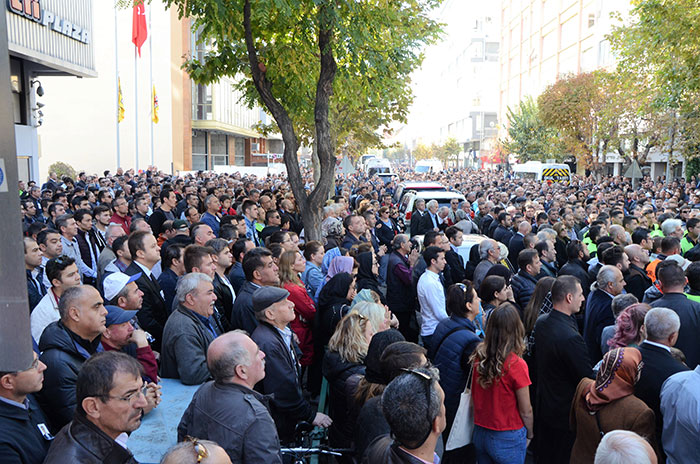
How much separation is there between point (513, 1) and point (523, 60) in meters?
10.7

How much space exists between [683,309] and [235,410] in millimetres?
4288

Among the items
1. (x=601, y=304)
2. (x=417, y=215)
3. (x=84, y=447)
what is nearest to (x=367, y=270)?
(x=601, y=304)

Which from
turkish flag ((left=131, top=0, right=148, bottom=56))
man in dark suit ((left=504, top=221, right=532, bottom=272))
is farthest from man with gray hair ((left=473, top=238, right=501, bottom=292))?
turkish flag ((left=131, top=0, right=148, bottom=56))

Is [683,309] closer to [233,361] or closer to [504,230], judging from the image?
[233,361]

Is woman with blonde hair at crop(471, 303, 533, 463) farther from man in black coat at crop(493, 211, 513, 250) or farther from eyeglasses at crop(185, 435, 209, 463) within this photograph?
man in black coat at crop(493, 211, 513, 250)

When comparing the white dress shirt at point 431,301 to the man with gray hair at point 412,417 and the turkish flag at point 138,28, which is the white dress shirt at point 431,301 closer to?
the man with gray hair at point 412,417

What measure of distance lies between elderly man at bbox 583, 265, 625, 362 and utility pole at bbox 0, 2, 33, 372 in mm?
5735

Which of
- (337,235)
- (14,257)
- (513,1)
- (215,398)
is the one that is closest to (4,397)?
(215,398)

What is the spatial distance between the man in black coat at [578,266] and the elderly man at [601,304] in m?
1.42

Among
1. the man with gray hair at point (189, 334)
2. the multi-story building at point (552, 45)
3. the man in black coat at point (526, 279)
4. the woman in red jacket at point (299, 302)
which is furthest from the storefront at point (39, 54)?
the multi-story building at point (552, 45)

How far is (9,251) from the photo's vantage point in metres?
1.87

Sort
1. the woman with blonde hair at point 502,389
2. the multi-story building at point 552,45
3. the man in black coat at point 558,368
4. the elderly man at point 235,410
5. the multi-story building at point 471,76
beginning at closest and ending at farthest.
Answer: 1. the elderly man at point 235,410
2. the woman with blonde hair at point 502,389
3. the man in black coat at point 558,368
4. the multi-story building at point 552,45
5. the multi-story building at point 471,76

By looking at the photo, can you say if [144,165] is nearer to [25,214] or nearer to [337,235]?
[25,214]

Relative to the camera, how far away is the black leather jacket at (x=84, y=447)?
9.62 ft
